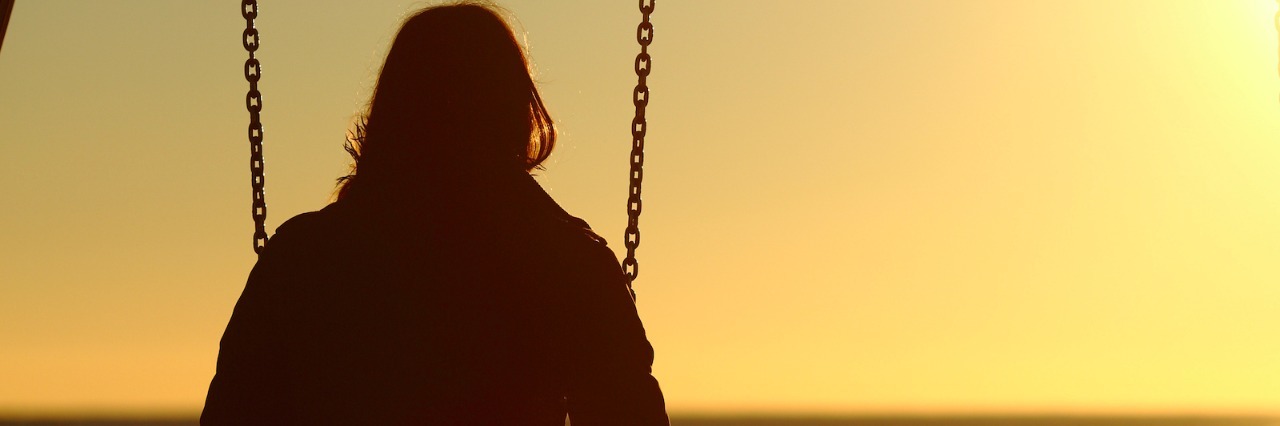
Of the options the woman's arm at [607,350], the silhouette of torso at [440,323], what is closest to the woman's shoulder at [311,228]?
the silhouette of torso at [440,323]

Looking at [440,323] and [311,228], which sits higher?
[311,228]

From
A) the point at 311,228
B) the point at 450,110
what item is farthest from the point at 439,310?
the point at 450,110

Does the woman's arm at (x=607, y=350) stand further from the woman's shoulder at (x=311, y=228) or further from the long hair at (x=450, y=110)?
the woman's shoulder at (x=311, y=228)

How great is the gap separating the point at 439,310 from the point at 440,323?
0.02m

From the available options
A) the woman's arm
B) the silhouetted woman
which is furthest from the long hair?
the woman's arm

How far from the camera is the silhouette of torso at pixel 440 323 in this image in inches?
101

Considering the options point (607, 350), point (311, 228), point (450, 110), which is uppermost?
point (450, 110)

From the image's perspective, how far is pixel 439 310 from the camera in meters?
2.57

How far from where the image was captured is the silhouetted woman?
256 cm

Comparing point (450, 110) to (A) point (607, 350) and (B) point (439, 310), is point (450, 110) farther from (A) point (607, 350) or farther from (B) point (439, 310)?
(A) point (607, 350)

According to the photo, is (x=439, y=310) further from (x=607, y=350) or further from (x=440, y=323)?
(x=607, y=350)

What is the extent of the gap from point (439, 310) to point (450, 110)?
1.19 feet

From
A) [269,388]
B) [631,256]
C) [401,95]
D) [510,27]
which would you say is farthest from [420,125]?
[631,256]

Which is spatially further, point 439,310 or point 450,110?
point 450,110
